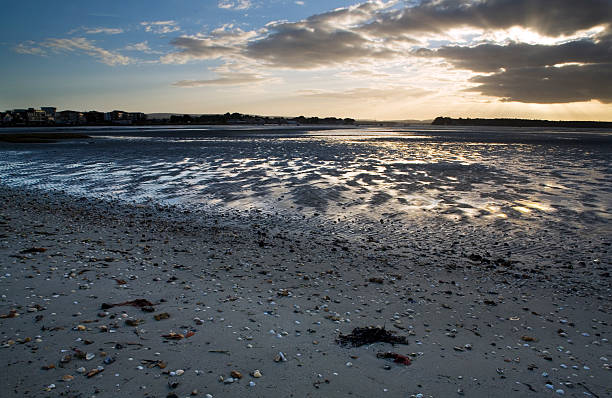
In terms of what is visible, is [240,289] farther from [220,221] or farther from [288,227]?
[220,221]

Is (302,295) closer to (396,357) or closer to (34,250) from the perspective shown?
(396,357)

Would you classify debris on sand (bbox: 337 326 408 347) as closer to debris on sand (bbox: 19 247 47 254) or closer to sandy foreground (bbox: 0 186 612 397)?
sandy foreground (bbox: 0 186 612 397)

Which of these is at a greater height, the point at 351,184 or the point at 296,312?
the point at 351,184

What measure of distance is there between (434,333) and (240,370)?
290 cm

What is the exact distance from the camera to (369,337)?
541 cm

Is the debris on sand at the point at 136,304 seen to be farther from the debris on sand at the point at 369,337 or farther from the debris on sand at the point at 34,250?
the debris on sand at the point at 34,250

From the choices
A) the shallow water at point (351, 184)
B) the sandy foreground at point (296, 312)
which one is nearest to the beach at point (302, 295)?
the sandy foreground at point (296, 312)

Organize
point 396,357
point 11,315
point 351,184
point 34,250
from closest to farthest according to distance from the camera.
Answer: point 396,357 → point 11,315 → point 34,250 → point 351,184

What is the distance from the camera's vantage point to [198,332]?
5414mm

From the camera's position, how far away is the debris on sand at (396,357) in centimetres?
486

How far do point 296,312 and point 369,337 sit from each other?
4.30 ft

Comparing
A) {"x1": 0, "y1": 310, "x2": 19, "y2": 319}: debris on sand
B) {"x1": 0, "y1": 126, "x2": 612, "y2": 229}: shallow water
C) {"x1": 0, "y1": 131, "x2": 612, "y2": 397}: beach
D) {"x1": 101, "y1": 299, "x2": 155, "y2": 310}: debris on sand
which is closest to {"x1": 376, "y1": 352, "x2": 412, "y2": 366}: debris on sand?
{"x1": 0, "y1": 131, "x2": 612, "y2": 397}: beach

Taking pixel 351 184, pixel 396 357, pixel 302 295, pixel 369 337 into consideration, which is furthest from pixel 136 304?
pixel 351 184

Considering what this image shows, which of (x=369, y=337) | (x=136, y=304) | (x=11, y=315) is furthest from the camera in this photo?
(x=136, y=304)
